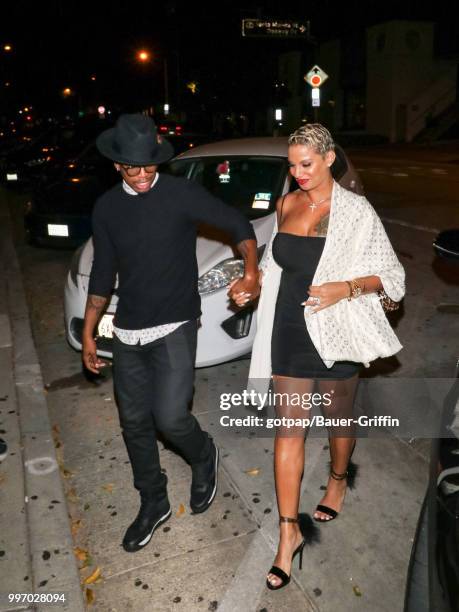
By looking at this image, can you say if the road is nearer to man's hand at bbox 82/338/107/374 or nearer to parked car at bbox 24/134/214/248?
man's hand at bbox 82/338/107/374

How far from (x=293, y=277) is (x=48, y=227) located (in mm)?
6992

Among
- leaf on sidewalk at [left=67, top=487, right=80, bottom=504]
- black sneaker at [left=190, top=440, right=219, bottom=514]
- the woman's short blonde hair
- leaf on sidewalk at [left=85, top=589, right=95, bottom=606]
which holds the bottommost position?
leaf on sidewalk at [left=85, top=589, right=95, bottom=606]

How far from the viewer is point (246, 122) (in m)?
42.1

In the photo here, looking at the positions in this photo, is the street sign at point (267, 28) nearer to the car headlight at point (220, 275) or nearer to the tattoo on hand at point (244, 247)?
the car headlight at point (220, 275)

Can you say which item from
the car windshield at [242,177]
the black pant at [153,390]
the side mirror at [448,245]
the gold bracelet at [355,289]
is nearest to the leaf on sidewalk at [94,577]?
the black pant at [153,390]

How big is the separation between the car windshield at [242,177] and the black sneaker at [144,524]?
8.45 ft

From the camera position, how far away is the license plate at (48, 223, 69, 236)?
907cm

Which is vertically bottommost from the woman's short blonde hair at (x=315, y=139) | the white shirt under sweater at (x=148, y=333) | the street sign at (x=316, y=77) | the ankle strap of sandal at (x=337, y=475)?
the ankle strap of sandal at (x=337, y=475)

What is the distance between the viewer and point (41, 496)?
12.2ft

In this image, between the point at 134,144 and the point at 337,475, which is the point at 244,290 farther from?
the point at 337,475

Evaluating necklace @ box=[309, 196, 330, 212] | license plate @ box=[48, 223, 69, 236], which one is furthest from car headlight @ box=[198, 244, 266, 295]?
license plate @ box=[48, 223, 69, 236]

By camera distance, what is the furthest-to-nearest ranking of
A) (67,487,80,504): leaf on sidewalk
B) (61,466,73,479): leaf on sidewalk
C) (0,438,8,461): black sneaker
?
(0,438,8,461): black sneaker → (61,466,73,479): leaf on sidewalk → (67,487,80,504): leaf on sidewalk

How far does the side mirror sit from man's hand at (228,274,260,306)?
41.0 inches

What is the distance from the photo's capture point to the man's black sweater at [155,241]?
9.50 feet
